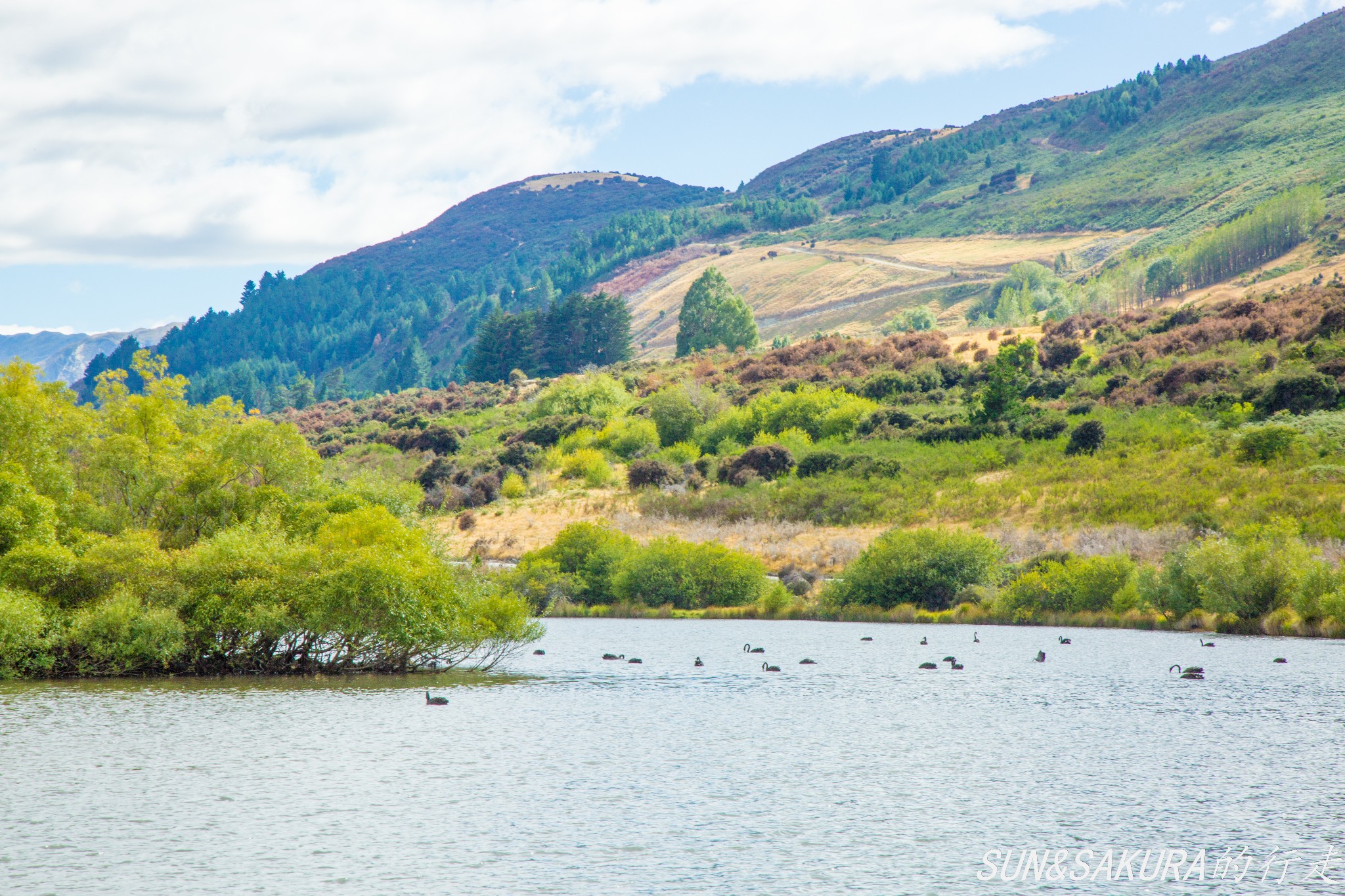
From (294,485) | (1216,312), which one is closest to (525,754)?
(294,485)

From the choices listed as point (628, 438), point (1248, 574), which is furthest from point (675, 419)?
point (1248, 574)

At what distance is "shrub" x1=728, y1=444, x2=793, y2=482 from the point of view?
74.6m

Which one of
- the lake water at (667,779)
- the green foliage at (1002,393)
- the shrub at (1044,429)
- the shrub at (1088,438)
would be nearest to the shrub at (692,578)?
the lake water at (667,779)

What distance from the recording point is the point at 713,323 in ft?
470

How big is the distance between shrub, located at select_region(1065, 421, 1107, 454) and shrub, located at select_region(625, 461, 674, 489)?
2496cm

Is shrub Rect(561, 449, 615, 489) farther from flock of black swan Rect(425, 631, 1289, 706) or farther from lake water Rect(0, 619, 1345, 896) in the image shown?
lake water Rect(0, 619, 1345, 896)

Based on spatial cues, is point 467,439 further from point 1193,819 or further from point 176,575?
point 1193,819

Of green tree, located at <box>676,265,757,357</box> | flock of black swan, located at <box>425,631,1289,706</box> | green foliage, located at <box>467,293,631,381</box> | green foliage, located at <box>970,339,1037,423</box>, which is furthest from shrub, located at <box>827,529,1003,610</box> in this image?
green foliage, located at <box>467,293,631,381</box>

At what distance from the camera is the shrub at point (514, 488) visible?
78.1 metres

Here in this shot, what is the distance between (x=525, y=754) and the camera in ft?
80.5

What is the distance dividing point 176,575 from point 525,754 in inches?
504

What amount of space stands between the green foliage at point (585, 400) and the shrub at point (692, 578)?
4262 cm

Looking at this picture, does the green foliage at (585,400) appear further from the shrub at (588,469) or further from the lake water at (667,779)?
the lake water at (667,779)

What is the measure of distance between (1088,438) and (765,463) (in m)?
19.4
